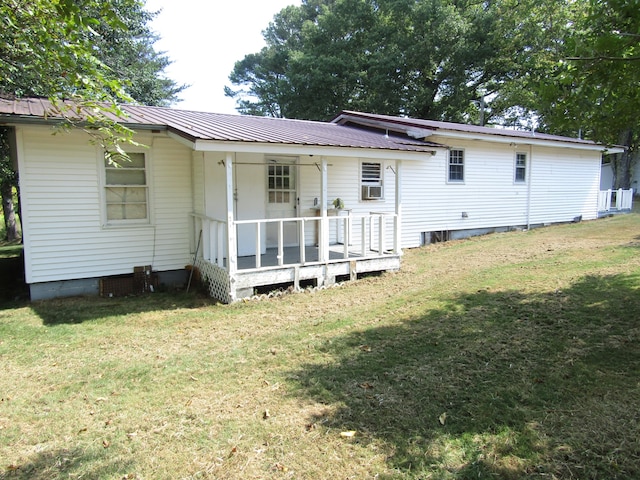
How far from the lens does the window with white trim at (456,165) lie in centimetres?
1306

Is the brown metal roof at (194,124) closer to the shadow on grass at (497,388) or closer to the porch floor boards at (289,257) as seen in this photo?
the porch floor boards at (289,257)

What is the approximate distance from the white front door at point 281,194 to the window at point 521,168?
→ 859 cm

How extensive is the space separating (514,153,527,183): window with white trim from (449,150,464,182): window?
2.59 metres

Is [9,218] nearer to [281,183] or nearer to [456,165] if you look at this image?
[281,183]

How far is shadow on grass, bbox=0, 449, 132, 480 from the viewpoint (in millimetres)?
2893

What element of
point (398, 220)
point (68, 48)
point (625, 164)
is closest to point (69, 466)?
point (68, 48)

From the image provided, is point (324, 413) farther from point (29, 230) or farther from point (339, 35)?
point (339, 35)

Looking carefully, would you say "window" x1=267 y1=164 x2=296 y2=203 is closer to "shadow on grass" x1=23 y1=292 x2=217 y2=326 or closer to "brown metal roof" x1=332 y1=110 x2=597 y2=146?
"shadow on grass" x1=23 y1=292 x2=217 y2=326

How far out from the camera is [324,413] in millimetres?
3639

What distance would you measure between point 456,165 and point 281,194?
240 inches

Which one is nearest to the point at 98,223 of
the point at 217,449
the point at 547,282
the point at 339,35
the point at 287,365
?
the point at 287,365

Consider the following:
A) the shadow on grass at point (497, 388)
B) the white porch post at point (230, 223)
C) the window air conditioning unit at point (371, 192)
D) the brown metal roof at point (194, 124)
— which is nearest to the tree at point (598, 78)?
the shadow on grass at point (497, 388)

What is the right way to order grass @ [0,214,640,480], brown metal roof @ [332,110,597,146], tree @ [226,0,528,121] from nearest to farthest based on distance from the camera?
1. grass @ [0,214,640,480]
2. brown metal roof @ [332,110,597,146]
3. tree @ [226,0,528,121]

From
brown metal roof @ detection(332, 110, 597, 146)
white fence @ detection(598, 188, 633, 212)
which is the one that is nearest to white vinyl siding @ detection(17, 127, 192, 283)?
brown metal roof @ detection(332, 110, 597, 146)
